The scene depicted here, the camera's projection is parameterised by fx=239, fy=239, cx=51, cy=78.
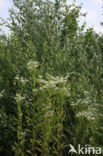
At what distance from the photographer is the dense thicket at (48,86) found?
2.72 metres

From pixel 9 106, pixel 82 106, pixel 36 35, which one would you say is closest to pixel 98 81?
pixel 82 106

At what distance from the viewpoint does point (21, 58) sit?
442 centimetres

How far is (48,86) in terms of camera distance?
2.75m

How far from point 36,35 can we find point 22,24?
5.07ft

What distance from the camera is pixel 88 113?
2725 millimetres

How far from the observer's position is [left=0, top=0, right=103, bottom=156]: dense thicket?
8.92 ft

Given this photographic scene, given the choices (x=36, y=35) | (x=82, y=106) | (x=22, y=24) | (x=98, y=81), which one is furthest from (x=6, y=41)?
(x=98, y=81)

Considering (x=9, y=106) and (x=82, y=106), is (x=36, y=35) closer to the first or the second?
(x=9, y=106)

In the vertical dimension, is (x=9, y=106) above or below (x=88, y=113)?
above

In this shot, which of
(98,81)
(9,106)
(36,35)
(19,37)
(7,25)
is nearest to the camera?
(98,81)

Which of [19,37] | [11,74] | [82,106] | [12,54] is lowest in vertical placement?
[82,106]

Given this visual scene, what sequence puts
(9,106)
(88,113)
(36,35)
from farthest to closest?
(36,35)
(9,106)
(88,113)

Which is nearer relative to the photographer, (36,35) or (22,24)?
(36,35)

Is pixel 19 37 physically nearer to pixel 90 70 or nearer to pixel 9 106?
pixel 9 106
